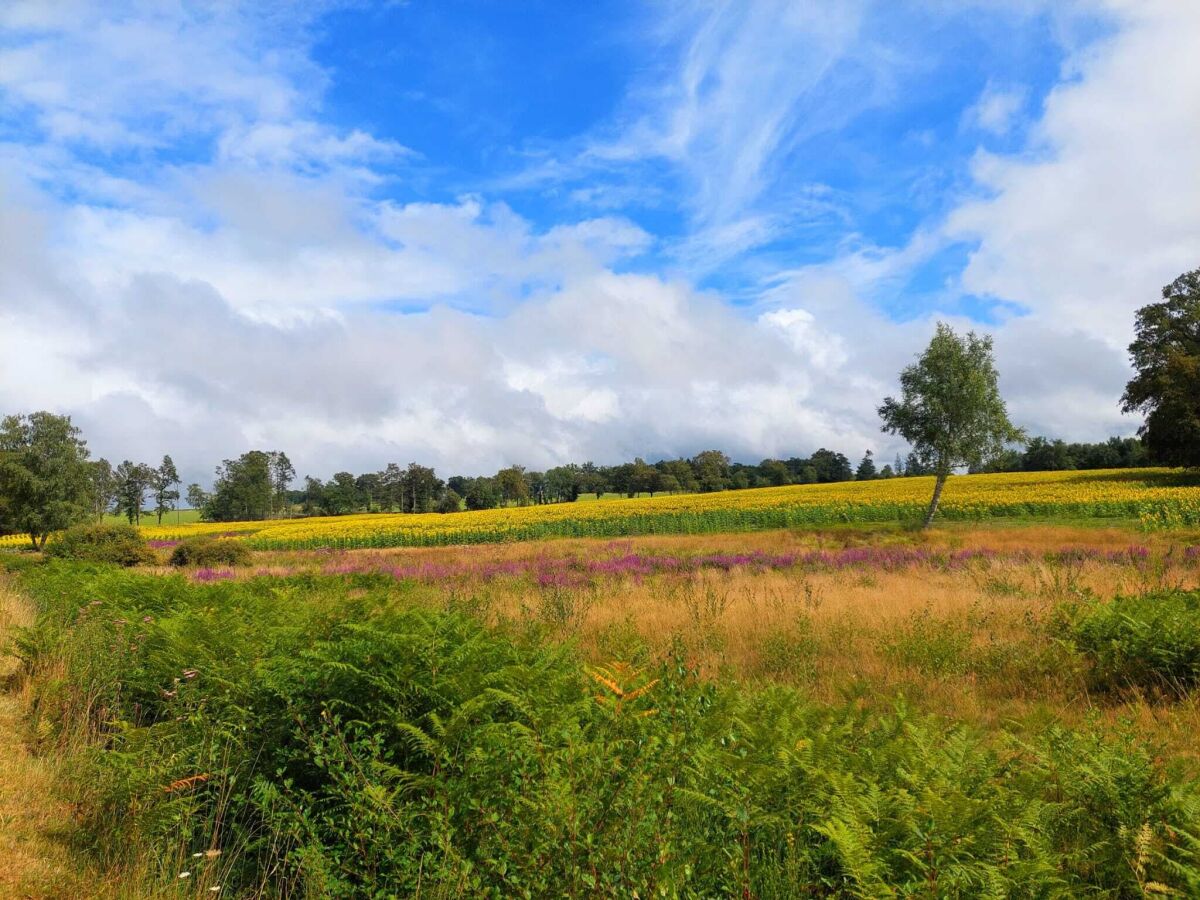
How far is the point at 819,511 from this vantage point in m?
36.7

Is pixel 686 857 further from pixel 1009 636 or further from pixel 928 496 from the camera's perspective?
pixel 928 496

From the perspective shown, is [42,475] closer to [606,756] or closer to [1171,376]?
[606,756]

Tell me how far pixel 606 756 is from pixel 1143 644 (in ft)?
22.8

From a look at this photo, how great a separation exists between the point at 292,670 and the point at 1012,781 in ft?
15.7

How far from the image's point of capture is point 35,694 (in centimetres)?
672

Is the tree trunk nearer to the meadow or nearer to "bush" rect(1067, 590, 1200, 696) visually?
the meadow

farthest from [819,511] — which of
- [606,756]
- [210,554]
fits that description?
[606,756]

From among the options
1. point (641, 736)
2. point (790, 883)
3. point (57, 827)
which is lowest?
point (57, 827)

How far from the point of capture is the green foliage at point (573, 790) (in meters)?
2.76

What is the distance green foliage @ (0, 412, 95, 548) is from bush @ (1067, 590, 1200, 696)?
2466 inches

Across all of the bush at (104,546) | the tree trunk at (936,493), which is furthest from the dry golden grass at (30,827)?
the tree trunk at (936,493)

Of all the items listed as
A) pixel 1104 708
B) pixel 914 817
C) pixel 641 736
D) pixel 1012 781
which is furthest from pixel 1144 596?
pixel 641 736

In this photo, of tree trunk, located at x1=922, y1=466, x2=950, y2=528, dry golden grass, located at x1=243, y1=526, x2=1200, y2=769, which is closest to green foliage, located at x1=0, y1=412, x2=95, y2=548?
dry golden grass, located at x1=243, y1=526, x2=1200, y2=769

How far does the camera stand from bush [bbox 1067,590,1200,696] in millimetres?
6738
